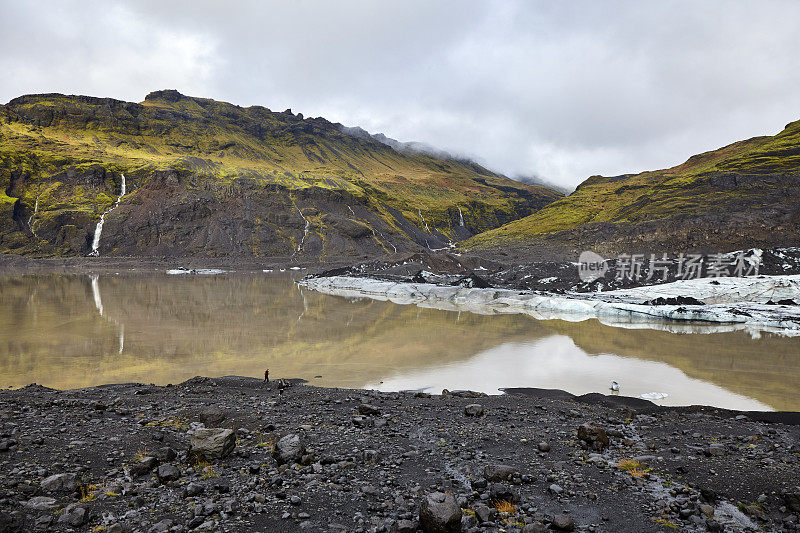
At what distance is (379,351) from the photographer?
20.9m

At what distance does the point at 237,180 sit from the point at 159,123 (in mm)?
60817

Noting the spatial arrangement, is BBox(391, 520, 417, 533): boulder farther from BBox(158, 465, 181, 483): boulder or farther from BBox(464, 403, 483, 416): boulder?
BBox(464, 403, 483, 416): boulder

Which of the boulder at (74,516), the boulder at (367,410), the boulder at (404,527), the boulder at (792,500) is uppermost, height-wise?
the boulder at (792,500)

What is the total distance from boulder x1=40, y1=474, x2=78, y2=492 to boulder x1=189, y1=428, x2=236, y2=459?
1.56 m

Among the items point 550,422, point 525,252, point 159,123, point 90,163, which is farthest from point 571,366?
point 159,123

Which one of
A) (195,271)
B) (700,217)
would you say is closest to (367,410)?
(195,271)

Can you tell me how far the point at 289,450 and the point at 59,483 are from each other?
3.03 m

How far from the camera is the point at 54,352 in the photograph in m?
18.4

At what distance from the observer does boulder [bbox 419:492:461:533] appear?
5.00 metres

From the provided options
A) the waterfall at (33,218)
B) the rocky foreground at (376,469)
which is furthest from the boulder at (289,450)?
the waterfall at (33,218)

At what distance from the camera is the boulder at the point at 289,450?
22.7 feet

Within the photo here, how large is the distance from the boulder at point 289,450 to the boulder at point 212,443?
771 mm

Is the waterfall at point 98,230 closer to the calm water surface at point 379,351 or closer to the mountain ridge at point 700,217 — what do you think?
the calm water surface at point 379,351

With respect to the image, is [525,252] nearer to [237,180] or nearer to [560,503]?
[237,180]
